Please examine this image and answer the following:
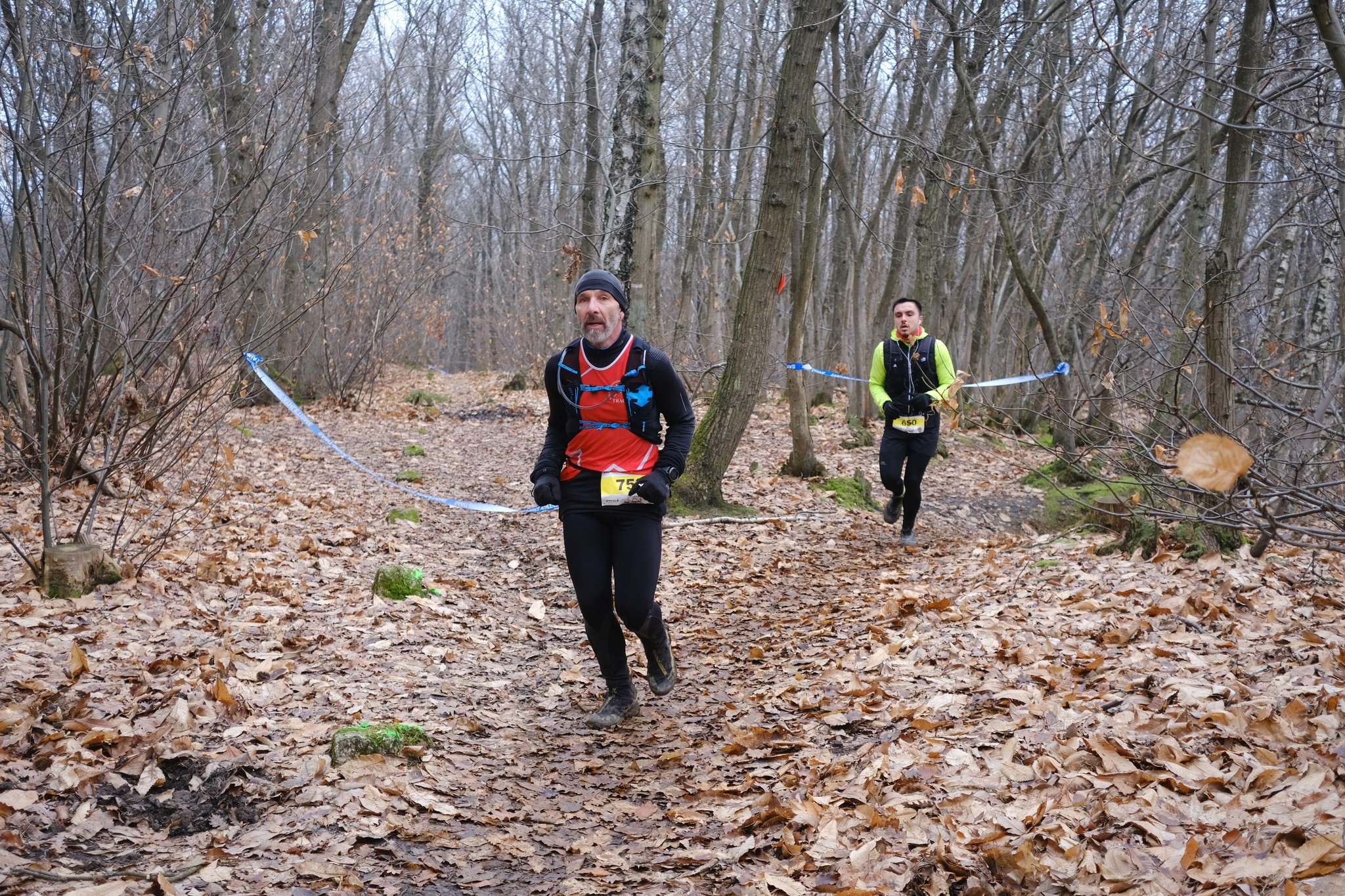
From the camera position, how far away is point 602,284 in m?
4.49

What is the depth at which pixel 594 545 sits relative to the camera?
182 inches

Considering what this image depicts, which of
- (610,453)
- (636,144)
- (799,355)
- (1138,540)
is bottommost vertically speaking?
(1138,540)

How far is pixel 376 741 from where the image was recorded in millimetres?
4004

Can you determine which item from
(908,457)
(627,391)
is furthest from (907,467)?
(627,391)

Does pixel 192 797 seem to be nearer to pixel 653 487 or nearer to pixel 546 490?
pixel 546 490

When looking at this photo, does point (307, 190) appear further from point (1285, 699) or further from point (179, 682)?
point (1285, 699)

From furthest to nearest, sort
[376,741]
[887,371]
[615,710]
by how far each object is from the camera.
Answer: [887,371] → [615,710] → [376,741]

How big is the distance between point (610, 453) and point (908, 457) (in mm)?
4583

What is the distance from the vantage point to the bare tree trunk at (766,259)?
8.77 metres

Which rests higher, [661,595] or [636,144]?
Result: [636,144]

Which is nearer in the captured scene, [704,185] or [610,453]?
[610,453]

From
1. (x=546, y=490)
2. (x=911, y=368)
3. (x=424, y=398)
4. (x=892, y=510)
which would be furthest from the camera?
(x=424, y=398)

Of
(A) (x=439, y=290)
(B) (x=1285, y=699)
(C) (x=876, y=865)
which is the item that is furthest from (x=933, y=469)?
(A) (x=439, y=290)

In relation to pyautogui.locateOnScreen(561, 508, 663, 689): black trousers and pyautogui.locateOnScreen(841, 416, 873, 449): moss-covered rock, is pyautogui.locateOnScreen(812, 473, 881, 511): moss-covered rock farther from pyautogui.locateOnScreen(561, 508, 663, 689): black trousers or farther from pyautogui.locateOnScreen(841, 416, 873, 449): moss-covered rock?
pyautogui.locateOnScreen(561, 508, 663, 689): black trousers
